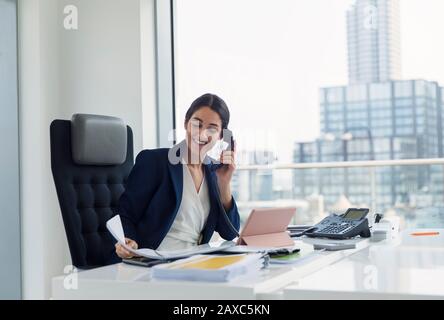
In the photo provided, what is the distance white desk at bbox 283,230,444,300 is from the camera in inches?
43.6

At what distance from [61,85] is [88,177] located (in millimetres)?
1405

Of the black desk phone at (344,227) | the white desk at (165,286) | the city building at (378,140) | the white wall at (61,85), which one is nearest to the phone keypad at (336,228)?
the black desk phone at (344,227)

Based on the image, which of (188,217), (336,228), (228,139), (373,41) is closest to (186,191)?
(188,217)

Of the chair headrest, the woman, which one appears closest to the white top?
the woman

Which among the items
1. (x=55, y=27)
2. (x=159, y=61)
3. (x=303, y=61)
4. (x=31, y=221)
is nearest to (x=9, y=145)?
(x=31, y=221)

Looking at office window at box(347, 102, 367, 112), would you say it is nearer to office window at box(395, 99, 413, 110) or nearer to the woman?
office window at box(395, 99, 413, 110)

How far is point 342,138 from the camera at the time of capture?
412 cm

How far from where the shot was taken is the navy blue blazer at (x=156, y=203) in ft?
6.78

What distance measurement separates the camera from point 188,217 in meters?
2.14

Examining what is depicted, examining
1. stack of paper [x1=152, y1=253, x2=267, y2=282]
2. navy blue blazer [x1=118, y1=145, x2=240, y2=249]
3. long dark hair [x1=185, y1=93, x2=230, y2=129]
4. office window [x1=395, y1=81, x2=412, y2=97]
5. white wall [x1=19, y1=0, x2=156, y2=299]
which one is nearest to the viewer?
stack of paper [x1=152, y1=253, x2=267, y2=282]

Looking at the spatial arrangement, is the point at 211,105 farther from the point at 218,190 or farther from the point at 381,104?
the point at 381,104

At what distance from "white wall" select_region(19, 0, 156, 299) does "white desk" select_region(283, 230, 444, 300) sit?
80.4 inches

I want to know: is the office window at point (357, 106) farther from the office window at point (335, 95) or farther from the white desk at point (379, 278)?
the white desk at point (379, 278)
